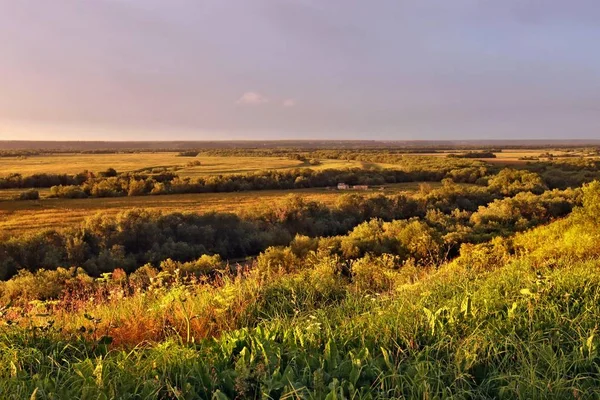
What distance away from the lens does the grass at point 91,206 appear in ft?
66.1

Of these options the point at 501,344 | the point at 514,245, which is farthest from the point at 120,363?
the point at 514,245

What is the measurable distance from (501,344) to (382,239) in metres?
11.8

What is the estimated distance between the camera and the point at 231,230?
747 inches

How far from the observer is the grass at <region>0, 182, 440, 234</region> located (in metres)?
20.2

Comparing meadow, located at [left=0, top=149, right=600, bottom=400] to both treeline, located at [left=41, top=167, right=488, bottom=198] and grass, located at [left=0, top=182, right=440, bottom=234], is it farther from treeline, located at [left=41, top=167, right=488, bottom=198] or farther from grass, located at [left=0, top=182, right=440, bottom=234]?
treeline, located at [left=41, top=167, right=488, bottom=198]

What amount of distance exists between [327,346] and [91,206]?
1030 inches

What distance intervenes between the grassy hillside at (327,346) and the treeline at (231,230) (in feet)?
30.2

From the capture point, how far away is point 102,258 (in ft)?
48.8

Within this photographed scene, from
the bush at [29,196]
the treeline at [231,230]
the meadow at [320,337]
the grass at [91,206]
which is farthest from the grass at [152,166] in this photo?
the meadow at [320,337]

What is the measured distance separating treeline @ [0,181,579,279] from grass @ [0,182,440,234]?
2754mm

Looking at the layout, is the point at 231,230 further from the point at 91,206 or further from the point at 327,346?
the point at 327,346

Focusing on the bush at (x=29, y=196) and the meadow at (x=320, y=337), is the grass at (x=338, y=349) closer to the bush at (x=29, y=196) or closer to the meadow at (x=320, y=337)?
the meadow at (x=320, y=337)

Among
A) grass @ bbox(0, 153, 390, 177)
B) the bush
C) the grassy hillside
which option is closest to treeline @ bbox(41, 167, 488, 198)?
the bush

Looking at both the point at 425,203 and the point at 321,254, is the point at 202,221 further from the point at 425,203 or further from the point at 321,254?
the point at 425,203
